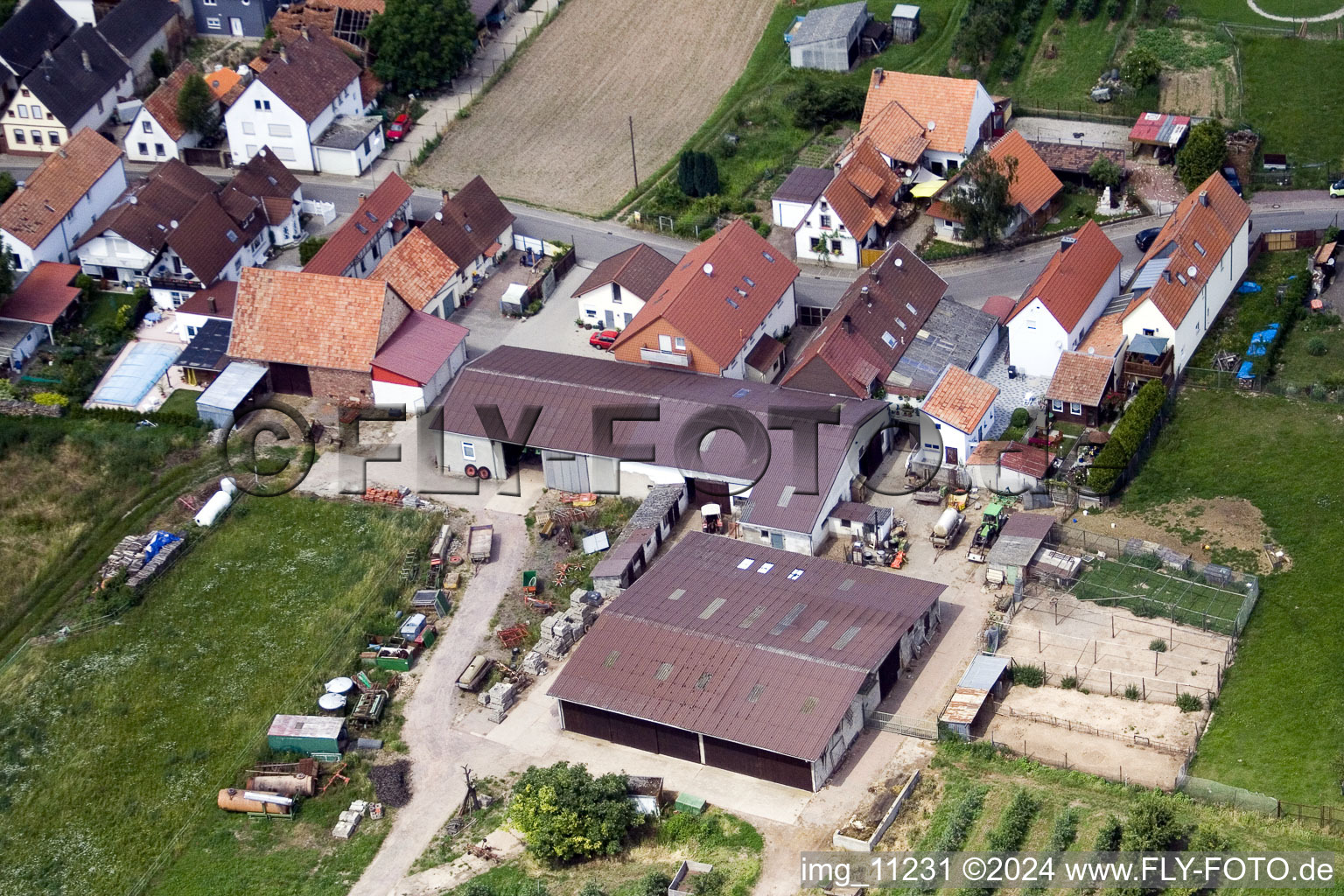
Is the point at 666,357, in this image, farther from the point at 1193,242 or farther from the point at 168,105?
the point at 168,105

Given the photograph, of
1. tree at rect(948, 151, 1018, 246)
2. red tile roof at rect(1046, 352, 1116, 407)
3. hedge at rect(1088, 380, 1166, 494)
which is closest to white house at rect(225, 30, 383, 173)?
tree at rect(948, 151, 1018, 246)

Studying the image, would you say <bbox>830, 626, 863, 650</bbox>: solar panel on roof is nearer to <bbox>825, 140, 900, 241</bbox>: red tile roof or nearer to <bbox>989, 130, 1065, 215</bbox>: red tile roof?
<bbox>825, 140, 900, 241</bbox>: red tile roof

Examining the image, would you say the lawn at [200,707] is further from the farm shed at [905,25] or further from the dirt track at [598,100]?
the farm shed at [905,25]

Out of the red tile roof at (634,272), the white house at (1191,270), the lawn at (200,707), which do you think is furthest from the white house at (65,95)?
the white house at (1191,270)

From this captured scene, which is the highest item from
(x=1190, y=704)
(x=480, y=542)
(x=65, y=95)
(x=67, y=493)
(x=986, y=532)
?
(x=65, y=95)

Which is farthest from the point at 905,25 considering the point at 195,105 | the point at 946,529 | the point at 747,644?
the point at 747,644

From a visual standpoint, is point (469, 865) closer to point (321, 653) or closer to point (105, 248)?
point (321, 653)
